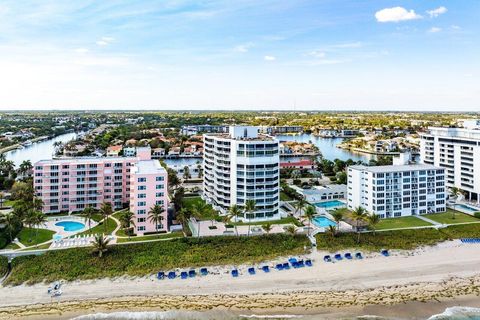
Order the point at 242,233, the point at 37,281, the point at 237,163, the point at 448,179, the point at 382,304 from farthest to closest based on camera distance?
the point at 448,179, the point at 237,163, the point at 242,233, the point at 37,281, the point at 382,304

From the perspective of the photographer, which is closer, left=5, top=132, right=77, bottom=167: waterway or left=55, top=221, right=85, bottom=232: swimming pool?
left=55, top=221, right=85, bottom=232: swimming pool

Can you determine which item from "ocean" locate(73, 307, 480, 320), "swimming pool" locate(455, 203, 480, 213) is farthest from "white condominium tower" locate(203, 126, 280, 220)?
"swimming pool" locate(455, 203, 480, 213)

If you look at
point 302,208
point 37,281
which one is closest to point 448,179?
point 302,208

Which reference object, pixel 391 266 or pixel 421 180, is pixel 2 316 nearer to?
pixel 391 266

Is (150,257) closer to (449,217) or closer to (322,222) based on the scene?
(322,222)

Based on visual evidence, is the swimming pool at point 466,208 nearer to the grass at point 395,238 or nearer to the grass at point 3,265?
the grass at point 395,238

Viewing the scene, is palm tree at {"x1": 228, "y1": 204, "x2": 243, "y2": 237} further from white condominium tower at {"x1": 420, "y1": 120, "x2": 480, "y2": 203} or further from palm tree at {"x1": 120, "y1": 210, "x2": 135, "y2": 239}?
white condominium tower at {"x1": 420, "y1": 120, "x2": 480, "y2": 203}

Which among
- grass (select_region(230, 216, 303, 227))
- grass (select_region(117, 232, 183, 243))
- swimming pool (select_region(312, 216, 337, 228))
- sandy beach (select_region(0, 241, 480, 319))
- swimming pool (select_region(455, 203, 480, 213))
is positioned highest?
swimming pool (select_region(455, 203, 480, 213))
